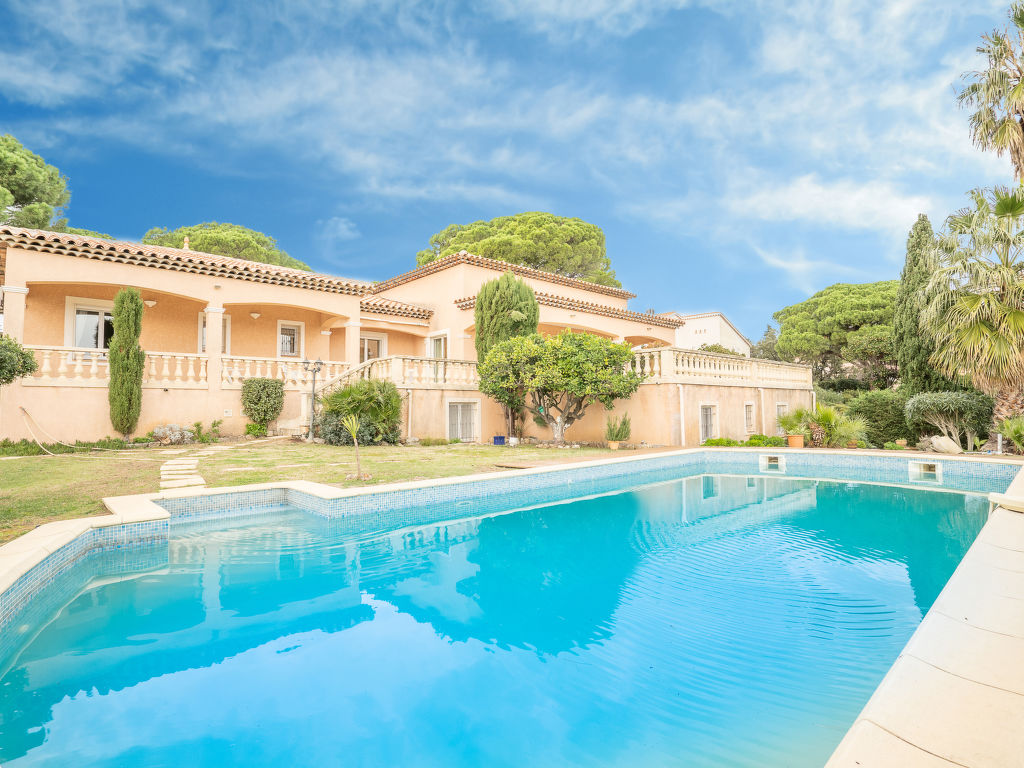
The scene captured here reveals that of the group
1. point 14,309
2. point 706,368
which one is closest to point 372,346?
point 14,309

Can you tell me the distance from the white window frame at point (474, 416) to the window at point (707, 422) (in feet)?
23.8

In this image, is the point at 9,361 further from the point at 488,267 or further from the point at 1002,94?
the point at 1002,94

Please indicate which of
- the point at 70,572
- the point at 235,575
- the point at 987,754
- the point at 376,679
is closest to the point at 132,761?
the point at 376,679

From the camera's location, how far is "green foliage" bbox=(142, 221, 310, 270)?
104 feet

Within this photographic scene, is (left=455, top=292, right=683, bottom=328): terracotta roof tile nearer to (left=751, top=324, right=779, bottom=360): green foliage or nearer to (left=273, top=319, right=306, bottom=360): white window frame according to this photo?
(left=273, top=319, right=306, bottom=360): white window frame

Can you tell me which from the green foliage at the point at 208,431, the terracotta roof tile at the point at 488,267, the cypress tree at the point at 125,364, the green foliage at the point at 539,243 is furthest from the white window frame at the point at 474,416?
the green foliage at the point at 539,243

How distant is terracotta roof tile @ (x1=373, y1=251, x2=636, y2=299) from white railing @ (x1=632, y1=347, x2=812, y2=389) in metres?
7.69

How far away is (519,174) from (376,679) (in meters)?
35.4

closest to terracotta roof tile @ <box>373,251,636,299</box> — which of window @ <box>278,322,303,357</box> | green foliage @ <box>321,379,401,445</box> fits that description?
window @ <box>278,322,303,357</box>

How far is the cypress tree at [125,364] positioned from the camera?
43.1 feet

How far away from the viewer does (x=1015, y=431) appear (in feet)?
40.7

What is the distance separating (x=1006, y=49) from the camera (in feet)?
40.7

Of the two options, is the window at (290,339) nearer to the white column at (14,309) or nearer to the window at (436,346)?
the window at (436,346)

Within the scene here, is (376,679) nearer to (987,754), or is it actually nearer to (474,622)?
(474,622)
